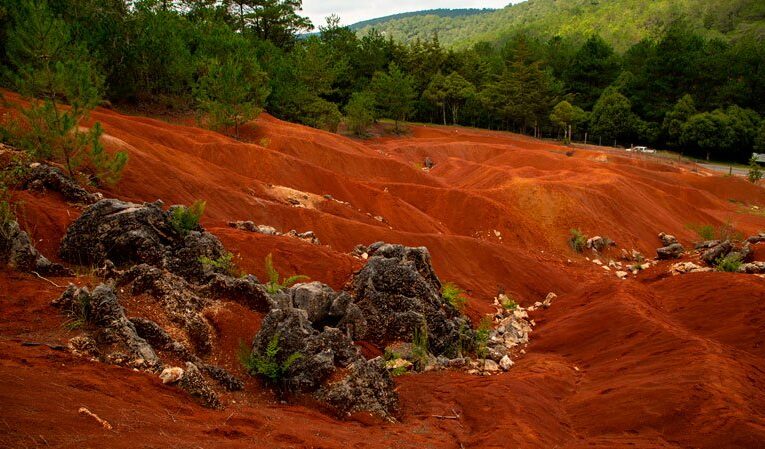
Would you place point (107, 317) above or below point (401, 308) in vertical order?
above

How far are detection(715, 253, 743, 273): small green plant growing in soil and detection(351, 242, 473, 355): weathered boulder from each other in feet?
38.4

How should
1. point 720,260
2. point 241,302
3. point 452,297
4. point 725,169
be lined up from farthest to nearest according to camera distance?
point 725,169
point 720,260
point 452,297
point 241,302

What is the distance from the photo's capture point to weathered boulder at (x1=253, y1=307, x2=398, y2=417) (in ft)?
26.6

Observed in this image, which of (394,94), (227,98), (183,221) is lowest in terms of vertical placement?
(183,221)

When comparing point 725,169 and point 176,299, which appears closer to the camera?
point 176,299

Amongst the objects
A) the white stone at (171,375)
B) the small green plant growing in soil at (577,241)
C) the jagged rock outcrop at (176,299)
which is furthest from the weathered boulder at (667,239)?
the white stone at (171,375)

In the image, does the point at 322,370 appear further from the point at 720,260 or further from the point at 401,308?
the point at 720,260

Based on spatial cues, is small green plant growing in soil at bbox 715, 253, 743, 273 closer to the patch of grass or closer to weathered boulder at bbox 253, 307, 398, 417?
the patch of grass

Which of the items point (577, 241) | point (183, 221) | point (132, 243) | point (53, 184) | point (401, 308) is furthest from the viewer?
point (577, 241)

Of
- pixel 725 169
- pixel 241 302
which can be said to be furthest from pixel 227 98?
pixel 725 169

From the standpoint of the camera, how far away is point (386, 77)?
60.8m

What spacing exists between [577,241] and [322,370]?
2146 cm

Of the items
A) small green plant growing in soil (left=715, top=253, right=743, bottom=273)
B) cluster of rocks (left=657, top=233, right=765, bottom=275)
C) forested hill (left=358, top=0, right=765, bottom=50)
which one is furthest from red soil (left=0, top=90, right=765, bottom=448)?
forested hill (left=358, top=0, right=765, bottom=50)

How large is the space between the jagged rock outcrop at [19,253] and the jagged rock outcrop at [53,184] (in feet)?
14.1
